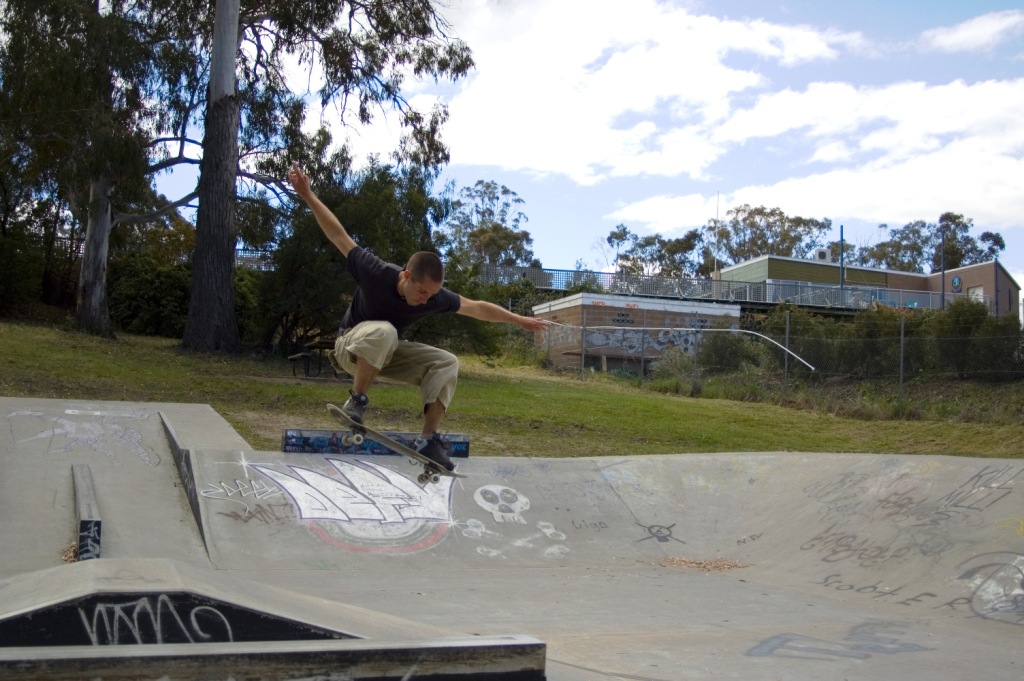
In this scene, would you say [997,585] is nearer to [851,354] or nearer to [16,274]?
[851,354]

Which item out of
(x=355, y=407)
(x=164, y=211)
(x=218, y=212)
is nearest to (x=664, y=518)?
(x=355, y=407)

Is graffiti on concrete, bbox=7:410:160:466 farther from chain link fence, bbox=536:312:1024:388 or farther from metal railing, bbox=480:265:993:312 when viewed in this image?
metal railing, bbox=480:265:993:312

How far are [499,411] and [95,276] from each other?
42.8 feet

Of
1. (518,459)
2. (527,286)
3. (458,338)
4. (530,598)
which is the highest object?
(527,286)

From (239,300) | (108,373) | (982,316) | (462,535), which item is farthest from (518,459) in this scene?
Answer: (239,300)

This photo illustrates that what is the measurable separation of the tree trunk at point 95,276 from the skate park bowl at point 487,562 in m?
12.2

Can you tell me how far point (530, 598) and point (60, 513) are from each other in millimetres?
4470

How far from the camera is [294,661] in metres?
A: 3.42

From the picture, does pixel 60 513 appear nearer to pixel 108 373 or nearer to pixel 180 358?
pixel 108 373

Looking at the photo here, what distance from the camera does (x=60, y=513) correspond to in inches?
319

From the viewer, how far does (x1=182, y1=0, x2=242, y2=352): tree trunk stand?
21155 millimetres

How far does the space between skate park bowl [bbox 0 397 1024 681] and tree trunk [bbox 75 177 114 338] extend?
12.2m

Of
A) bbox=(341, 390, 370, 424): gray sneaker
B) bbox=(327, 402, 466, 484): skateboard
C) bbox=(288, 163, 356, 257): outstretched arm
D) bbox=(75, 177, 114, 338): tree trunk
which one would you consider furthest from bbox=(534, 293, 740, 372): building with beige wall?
bbox=(288, 163, 356, 257): outstretched arm

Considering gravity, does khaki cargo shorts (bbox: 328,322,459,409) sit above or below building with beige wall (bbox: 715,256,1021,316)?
below
